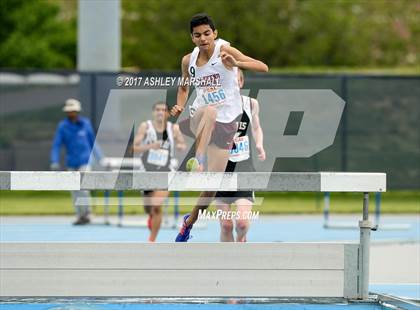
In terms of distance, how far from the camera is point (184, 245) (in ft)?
30.2

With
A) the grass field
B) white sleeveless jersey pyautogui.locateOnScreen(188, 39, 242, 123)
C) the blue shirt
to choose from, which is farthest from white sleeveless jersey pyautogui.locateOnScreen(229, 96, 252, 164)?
the grass field

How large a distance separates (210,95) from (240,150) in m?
0.75

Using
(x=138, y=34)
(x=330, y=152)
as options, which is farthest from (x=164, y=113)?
(x=138, y=34)

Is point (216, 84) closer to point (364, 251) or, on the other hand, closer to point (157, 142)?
point (364, 251)

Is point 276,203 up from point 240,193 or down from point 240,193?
down

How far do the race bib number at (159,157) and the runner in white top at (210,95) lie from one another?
5376 millimetres

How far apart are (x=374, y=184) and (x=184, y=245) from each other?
1614 mm

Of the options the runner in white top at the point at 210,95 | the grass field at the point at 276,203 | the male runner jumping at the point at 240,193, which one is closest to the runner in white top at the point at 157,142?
the male runner jumping at the point at 240,193

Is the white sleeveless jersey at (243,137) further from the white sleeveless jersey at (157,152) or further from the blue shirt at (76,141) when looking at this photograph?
the blue shirt at (76,141)

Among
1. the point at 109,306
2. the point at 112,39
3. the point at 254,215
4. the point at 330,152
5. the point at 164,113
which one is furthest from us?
the point at 112,39

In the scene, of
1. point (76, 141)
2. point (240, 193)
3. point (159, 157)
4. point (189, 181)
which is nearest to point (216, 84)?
point (240, 193)

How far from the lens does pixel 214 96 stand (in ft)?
33.4

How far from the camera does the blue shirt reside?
20109 millimetres

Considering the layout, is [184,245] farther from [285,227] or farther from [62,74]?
[62,74]
